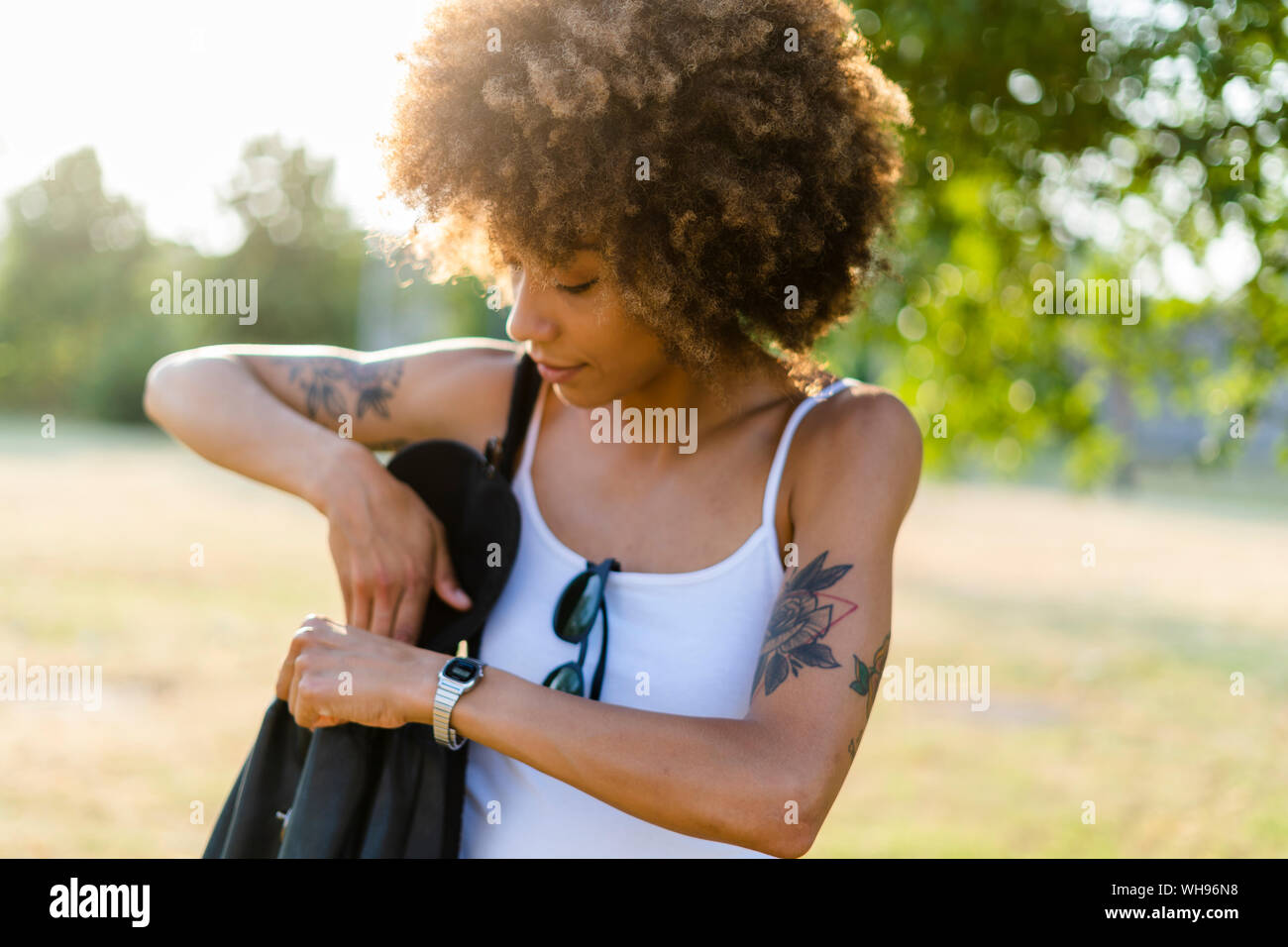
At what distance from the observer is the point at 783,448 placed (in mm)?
2061

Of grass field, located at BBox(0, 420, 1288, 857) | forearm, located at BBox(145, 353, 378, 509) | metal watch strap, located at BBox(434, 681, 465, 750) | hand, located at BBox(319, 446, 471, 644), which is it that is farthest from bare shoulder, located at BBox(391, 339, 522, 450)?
grass field, located at BBox(0, 420, 1288, 857)

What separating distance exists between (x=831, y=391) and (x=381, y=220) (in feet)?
3.25

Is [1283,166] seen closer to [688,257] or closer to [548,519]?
[688,257]

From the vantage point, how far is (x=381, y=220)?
2277 millimetres

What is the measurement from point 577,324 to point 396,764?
0.85 metres

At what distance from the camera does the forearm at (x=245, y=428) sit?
220cm

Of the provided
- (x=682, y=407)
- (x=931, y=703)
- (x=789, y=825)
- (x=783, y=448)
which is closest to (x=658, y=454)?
(x=682, y=407)

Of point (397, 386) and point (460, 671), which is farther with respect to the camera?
point (397, 386)

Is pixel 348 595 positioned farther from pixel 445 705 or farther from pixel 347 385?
pixel 347 385

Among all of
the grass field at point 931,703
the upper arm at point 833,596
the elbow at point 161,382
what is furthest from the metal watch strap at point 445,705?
the grass field at point 931,703

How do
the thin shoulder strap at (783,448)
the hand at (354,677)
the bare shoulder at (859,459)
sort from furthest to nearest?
the thin shoulder strap at (783,448)
the bare shoulder at (859,459)
the hand at (354,677)

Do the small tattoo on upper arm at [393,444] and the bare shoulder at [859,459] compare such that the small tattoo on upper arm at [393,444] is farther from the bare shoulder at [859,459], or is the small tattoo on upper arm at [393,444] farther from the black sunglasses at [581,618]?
the bare shoulder at [859,459]

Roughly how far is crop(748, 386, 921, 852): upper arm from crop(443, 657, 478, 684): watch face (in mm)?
460

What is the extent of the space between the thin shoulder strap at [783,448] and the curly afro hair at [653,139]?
0.16ft
